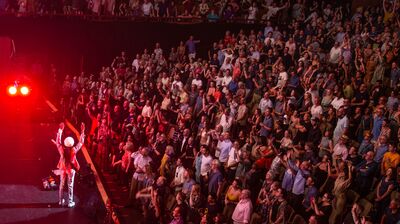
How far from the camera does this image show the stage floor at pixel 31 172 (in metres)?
15.7

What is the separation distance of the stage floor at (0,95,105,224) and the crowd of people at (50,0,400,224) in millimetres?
1050

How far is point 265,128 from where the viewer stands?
1584 centimetres

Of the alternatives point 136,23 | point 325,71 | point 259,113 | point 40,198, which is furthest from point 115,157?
point 136,23

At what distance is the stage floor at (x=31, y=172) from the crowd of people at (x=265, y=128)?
1.05 meters

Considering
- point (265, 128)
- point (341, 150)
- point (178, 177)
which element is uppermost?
point (341, 150)

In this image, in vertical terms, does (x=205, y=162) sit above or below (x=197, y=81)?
below

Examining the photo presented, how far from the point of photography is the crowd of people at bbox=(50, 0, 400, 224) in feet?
41.8

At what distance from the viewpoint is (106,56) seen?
27141mm

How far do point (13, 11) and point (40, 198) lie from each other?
37.0ft

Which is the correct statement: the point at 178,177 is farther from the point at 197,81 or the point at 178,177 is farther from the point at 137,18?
the point at 137,18

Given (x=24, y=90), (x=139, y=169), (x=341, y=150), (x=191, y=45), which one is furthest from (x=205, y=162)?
(x=191, y=45)

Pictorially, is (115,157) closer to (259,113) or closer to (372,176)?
(259,113)

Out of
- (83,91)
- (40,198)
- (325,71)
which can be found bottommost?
(40,198)

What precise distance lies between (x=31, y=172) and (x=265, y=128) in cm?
631
